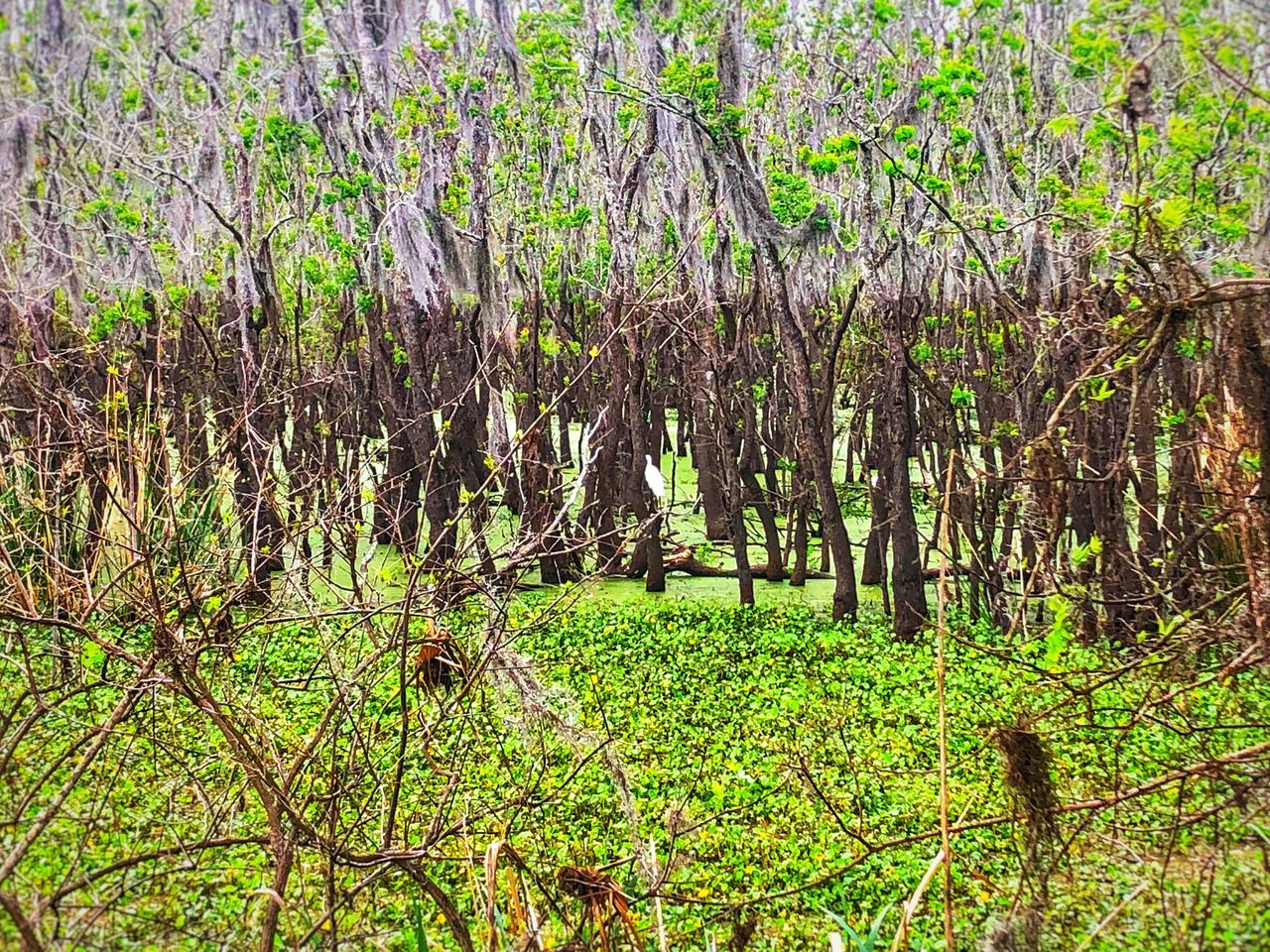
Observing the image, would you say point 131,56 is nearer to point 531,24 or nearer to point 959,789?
point 531,24

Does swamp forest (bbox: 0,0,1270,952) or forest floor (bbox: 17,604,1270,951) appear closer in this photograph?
swamp forest (bbox: 0,0,1270,952)

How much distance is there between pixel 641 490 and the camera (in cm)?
891

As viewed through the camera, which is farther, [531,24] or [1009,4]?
[531,24]

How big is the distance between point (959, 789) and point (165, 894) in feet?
10.2

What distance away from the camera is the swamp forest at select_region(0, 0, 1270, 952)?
10.3 ft

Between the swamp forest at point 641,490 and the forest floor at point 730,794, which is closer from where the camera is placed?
the swamp forest at point 641,490

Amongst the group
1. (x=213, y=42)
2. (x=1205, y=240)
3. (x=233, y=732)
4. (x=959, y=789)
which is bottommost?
(x=959, y=789)

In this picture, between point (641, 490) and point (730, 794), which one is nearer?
point (730, 794)

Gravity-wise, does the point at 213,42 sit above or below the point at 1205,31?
above

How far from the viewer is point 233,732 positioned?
2393 mm

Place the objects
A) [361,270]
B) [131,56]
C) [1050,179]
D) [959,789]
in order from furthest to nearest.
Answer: [361,270] < [131,56] < [1050,179] < [959,789]

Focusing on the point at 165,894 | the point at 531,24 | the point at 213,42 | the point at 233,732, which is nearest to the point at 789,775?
the point at 165,894

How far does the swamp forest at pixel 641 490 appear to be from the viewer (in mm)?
3141

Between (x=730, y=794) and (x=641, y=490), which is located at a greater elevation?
(x=641, y=490)
